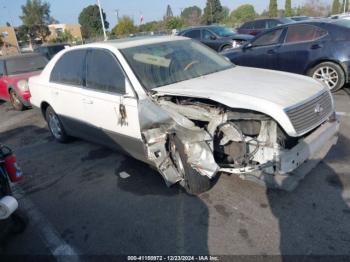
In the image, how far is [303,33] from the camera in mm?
6711

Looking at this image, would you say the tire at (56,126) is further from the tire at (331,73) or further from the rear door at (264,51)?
the tire at (331,73)

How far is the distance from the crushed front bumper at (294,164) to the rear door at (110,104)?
1.24 m

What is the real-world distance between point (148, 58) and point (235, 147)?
1.58 m

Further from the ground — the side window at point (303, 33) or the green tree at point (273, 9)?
the green tree at point (273, 9)

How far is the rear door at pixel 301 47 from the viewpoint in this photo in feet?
20.9

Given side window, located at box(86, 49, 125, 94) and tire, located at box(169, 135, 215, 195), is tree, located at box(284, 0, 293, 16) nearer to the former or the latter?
side window, located at box(86, 49, 125, 94)

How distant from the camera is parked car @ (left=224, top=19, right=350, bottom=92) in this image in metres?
6.12

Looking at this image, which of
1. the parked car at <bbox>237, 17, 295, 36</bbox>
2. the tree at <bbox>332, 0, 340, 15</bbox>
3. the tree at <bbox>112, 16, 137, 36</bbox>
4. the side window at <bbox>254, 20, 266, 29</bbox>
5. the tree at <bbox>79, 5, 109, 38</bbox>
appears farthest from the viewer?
the tree at <bbox>79, 5, 109, 38</bbox>

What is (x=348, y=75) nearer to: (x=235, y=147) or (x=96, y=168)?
(x=235, y=147)

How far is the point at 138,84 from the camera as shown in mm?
3422

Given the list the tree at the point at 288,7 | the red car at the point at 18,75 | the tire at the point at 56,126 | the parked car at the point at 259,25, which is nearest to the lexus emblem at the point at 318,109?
the tire at the point at 56,126

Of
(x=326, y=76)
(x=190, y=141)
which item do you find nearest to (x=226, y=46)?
(x=326, y=76)

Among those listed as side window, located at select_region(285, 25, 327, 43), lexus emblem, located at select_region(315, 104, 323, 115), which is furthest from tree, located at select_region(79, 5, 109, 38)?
lexus emblem, located at select_region(315, 104, 323, 115)

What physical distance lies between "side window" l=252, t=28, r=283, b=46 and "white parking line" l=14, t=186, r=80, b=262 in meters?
6.19
